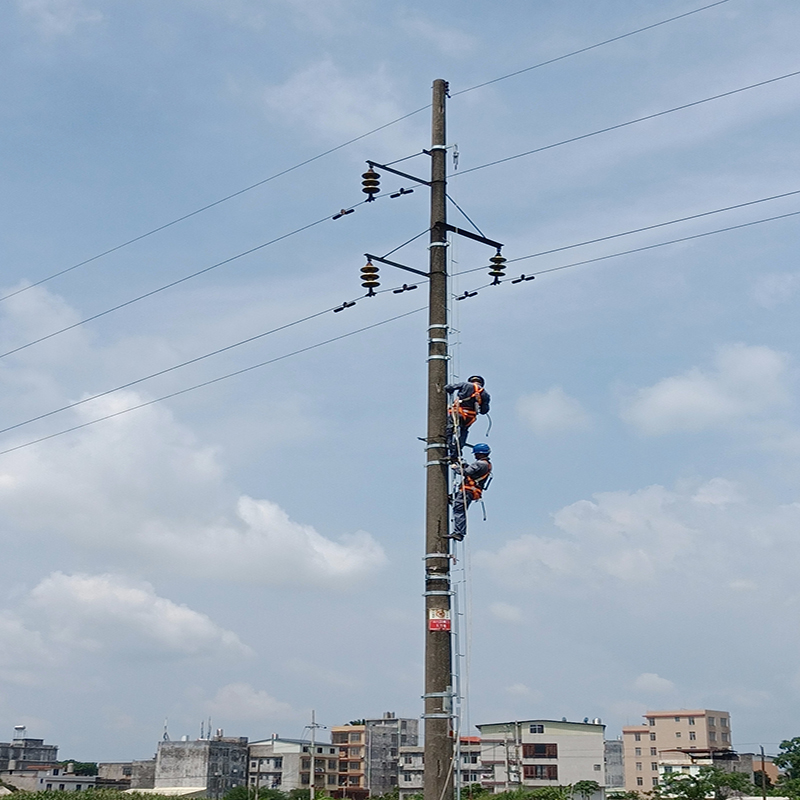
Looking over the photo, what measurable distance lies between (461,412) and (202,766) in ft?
406

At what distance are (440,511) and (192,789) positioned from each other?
123m

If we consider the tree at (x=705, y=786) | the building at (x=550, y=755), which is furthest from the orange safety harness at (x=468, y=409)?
the building at (x=550, y=755)

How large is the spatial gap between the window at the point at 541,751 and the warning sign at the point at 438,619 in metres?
115

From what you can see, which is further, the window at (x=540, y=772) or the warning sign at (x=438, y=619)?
the window at (x=540, y=772)

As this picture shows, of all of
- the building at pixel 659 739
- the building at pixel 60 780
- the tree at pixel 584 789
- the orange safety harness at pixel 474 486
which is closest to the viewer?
the orange safety harness at pixel 474 486

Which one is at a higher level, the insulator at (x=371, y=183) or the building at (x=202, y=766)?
the insulator at (x=371, y=183)

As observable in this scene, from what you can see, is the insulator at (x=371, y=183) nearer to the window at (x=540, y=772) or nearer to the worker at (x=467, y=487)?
the worker at (x=467, y=487)

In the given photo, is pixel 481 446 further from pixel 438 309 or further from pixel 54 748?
pixel 54 748

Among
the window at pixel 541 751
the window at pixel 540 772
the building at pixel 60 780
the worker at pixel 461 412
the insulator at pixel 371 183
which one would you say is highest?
the insulator at pixel 371 183

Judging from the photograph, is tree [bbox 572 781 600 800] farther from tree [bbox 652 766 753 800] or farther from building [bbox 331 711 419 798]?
building [bbox 331 711 419 798]

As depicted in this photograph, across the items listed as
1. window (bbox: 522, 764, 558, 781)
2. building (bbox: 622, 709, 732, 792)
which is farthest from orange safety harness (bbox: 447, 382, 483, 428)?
building (bbox: 622, 709, 732, 792)

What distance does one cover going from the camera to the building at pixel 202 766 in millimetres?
127688

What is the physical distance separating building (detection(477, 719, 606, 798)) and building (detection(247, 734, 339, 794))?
73.3 feet

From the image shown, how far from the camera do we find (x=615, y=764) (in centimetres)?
15175
